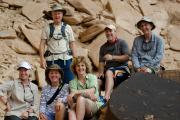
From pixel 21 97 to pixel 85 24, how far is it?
18.7ft

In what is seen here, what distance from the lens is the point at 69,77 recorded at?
662cm

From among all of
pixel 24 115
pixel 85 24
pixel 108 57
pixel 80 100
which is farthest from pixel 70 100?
pixel 85 24

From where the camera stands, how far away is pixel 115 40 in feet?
21.2

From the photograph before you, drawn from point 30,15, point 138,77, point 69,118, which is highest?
point 30,15

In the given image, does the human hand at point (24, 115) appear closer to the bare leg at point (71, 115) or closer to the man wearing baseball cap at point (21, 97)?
the man wearing baseball cap at point (21, 97)

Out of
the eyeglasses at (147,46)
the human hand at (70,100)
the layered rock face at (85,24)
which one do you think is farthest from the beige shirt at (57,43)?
the layered rock face at (85,24)

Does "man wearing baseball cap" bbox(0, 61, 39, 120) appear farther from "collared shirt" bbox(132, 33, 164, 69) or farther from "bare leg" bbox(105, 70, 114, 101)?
"collared shirt" bbox(132, 33, 164, 69)

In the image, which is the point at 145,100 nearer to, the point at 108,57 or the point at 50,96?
the point at 50,96

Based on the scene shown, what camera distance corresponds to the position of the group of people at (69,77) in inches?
214

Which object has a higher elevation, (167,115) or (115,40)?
(115,40)

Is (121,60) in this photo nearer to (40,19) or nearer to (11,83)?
(11,83)

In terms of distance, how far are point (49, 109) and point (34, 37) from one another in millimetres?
4785

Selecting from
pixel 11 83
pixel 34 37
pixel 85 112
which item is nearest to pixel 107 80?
pixel 85 112

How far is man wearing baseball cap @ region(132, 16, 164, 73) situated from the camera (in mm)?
6324
